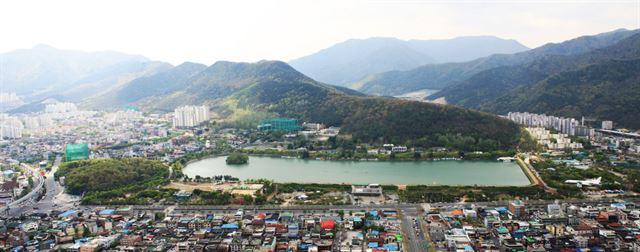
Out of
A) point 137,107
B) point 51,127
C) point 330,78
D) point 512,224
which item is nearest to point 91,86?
point 137,107

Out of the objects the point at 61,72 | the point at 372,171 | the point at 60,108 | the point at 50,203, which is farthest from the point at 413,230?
the point at 61,72

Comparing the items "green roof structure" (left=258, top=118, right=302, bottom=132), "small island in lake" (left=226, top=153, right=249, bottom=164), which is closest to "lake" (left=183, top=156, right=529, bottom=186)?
"small island in lake" (left=226, top=153, right=249, bottom=164)

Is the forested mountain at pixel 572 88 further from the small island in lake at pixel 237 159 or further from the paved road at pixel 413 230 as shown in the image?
the small island in lake at pixel 237 159

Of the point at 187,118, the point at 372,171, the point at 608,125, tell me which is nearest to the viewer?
the point at 372,171

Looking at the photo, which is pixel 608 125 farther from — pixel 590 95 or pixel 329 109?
pixel 329 109

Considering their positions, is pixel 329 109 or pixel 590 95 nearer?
pixel 590 95

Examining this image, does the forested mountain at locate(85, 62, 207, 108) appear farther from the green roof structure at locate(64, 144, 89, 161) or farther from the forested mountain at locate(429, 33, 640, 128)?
the forested mountain at locate(429, 33, 640, 128)

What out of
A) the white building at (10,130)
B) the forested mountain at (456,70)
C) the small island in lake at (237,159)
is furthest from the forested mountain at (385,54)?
the small island in lake at (237,159)
